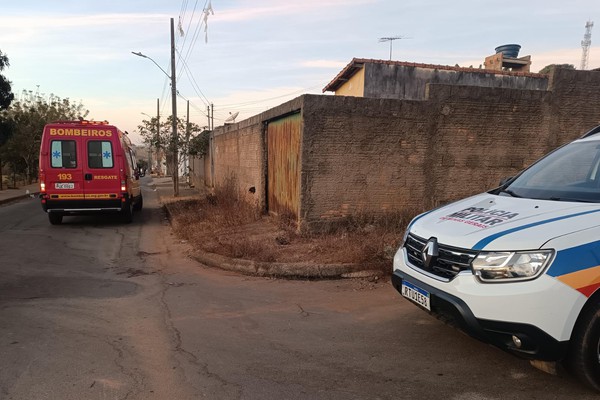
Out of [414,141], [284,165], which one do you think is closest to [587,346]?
[414,141]

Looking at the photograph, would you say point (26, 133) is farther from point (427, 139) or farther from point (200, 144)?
point (427, 139)

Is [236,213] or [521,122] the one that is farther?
[236,213]

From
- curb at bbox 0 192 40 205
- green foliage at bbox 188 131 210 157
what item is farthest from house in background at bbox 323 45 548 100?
curb at bbox 0 192 40 205

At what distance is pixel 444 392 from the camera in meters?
3.11

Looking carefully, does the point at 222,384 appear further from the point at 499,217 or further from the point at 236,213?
the point at 236,213

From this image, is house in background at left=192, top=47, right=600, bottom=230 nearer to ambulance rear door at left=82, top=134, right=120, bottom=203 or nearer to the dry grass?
the dry grass

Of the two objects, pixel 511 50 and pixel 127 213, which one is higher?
pixel 511 50

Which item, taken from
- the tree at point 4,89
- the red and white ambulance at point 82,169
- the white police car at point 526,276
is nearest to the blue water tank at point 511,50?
the red and white ambulance at point 82,169

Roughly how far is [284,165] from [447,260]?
6.38m

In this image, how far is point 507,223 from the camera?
10.3ft

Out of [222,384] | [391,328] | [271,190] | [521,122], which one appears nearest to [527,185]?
[391,328]

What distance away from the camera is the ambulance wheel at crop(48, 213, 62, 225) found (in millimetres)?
10965

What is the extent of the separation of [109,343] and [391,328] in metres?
2.67

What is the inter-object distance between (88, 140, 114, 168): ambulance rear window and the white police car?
9203 millimetres
